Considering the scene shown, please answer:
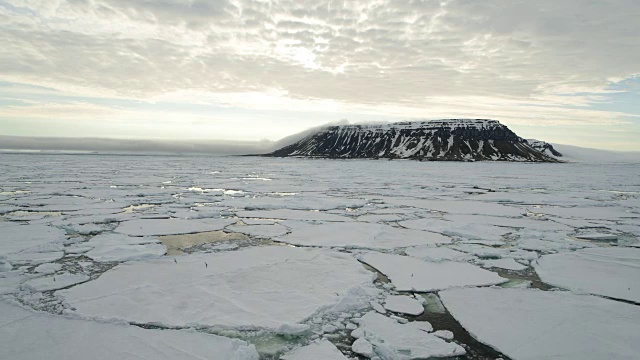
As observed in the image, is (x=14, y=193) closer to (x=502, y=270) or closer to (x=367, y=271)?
(x=367, y=271)

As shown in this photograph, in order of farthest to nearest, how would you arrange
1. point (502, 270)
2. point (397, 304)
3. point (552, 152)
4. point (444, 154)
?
point (552, 152) < point (444, 154) < point (502, 270) < point (397, 304)

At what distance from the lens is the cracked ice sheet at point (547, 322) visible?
2.89 m

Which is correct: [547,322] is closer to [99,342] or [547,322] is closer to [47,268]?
[99,342]

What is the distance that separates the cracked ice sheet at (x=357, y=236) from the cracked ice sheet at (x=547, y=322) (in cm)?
224

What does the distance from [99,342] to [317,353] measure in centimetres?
169

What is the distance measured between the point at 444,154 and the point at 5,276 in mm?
130839

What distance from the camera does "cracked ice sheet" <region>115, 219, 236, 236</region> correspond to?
22.7 feet

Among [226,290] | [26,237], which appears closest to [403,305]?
[226,290]

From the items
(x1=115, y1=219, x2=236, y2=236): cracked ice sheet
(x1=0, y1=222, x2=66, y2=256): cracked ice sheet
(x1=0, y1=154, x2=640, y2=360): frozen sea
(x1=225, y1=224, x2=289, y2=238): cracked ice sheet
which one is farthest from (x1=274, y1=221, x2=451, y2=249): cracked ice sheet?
(x1=0, y1=222, x2=66, y2=256): cracked ice sheet

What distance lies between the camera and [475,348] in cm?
297

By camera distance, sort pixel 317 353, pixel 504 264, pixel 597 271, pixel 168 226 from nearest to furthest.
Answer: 1. pixel 317 353
2. pixel 597 271
3. pixel 504 264
4. pixel 168 226

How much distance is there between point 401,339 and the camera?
3.05 m

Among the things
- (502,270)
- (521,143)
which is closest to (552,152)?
(521,143)

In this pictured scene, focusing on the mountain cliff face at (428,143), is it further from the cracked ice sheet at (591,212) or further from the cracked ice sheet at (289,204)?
the cracked ice sheet at (289,204)
